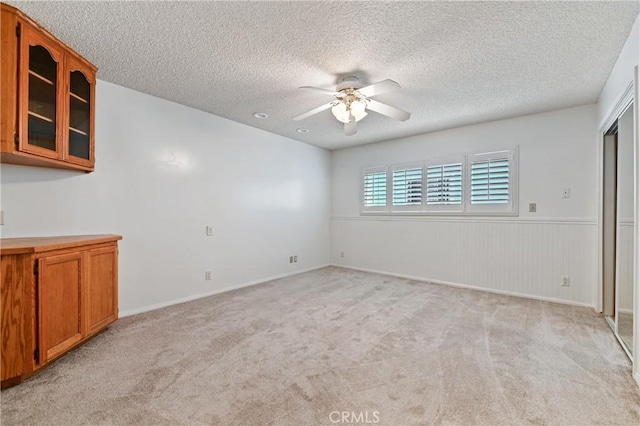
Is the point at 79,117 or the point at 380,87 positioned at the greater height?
the point at 380,87

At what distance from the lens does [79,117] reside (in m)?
2.61

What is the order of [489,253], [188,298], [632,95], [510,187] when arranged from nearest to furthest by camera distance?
[632,95], [188,298], [510,187], [489,253]

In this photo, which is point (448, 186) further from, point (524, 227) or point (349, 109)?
point (349, 109)

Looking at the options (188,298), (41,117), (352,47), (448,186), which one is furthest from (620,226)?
(41,117)

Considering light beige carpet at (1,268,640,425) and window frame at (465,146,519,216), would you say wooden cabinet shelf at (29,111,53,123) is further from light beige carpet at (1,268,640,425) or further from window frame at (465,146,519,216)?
window frame at (465,146,519,216)

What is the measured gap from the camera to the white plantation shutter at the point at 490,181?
4.04m

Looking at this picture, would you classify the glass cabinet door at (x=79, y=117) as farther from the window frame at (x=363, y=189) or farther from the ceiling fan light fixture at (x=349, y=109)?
the window frame at (x=363, y=189)

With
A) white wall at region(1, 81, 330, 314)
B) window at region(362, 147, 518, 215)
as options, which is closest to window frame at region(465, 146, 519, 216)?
window at region(362, 147, 518, 215)

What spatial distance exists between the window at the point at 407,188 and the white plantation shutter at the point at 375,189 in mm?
213

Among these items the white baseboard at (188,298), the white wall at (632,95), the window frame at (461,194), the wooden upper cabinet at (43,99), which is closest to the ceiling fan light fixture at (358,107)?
the white wall at (632,95)

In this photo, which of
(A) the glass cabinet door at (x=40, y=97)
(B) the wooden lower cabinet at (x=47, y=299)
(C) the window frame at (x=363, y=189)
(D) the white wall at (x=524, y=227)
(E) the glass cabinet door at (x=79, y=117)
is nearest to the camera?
(B) the wooden lower cabinet at (x=47, y=299)

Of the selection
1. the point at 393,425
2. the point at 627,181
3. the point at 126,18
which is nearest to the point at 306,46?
the point at 126,18

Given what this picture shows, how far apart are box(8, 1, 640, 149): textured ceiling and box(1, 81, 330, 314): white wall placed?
1.63ft

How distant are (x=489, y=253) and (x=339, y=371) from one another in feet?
10.4
